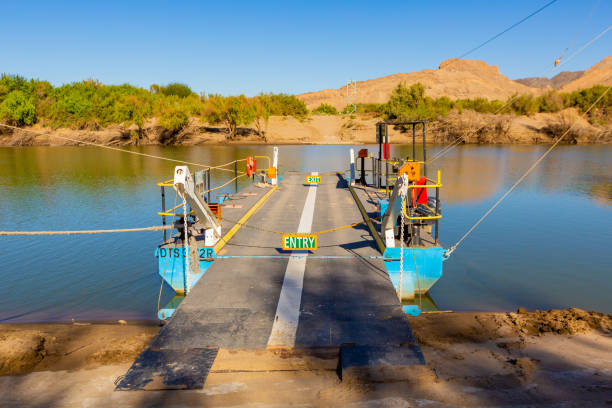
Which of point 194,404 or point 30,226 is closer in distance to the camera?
point 194,404

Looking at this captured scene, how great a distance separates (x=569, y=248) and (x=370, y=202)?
A: 8622mm

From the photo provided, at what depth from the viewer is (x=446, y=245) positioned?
701 inches

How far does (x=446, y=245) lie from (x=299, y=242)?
28.7ft

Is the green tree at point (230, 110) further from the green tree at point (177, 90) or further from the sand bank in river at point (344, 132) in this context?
the green tree at point (177, 90)

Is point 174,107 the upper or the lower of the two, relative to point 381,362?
upper

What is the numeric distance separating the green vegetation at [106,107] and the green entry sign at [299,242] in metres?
66.9

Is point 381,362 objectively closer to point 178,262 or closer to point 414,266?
point 414,266

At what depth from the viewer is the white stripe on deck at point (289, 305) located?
7.79 m

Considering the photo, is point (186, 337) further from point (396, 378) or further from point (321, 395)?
point (396, 378)

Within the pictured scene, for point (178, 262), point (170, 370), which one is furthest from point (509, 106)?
point (170, 370)

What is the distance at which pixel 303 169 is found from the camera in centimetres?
4394

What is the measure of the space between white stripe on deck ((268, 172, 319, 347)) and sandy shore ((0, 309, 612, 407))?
0.44m

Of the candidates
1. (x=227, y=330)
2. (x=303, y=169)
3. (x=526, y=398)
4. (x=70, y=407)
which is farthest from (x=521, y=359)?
(x=303, y=169)

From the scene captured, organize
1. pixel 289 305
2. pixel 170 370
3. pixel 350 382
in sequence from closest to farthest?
pixel 350 382 < pixel 170 370 < pixel 289 305
